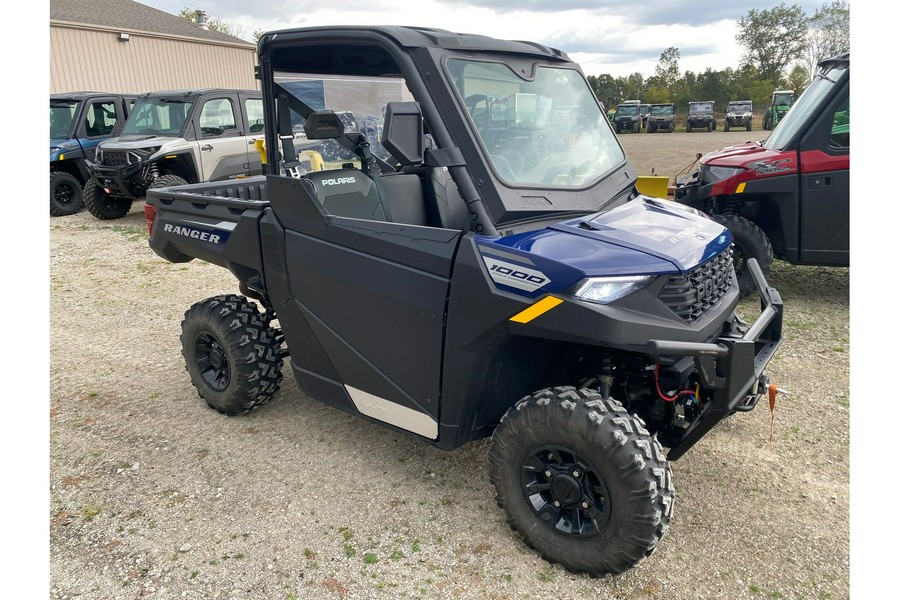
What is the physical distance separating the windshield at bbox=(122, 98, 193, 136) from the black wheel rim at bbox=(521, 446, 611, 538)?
31.8ft

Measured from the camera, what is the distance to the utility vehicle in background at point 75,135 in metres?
11.6

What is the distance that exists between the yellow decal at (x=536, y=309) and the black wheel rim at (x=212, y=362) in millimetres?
2159

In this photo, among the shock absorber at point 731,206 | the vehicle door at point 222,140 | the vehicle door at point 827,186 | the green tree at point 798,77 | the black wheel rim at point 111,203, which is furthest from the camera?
the green tree at point 798,77

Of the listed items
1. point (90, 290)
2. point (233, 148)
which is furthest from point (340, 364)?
point (233, 148)

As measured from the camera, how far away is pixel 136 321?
607 centimetres

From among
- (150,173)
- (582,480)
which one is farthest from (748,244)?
(150,173)

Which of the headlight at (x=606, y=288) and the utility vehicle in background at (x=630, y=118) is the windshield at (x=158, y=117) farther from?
the utility vehicle in background at (x=630, y=118)

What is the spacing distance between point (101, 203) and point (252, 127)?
Answer: 280cm

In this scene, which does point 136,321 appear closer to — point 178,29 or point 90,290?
point 90,290

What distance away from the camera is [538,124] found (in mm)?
3084

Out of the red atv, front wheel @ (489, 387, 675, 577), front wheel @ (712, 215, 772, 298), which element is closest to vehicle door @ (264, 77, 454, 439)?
front wheel @ (489, 387, 675, 577)

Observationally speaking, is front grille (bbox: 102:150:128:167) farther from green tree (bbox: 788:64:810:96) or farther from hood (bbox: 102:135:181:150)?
green tree (bbox: 788:64:810:96)

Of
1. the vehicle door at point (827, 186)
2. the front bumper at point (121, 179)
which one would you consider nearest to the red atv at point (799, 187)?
the vehicle door at point (827, 186)

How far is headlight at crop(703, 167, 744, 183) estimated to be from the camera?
602 cm
